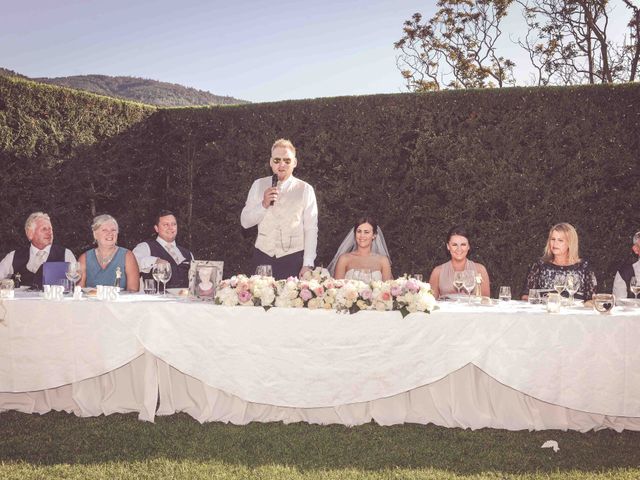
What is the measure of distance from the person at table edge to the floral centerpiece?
1.04 m

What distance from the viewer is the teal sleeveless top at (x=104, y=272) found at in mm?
4465

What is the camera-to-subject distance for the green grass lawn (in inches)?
118

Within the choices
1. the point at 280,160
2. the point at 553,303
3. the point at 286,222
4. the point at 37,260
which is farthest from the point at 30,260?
the point at 553,303

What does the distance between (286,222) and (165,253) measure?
127 cm

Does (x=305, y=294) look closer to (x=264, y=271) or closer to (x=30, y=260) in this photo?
(x=264, y=271)

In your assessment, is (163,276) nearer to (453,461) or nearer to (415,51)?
(453,461)

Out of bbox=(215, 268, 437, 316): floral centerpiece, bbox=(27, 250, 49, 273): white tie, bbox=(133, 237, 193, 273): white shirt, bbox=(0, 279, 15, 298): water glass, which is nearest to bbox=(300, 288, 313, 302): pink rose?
bbox=(215, 268, 437, 316): floral centerpiece

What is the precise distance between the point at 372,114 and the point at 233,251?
2206mm

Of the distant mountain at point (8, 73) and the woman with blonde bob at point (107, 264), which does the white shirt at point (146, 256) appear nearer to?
the woman with blonde bob at point (107, 264)

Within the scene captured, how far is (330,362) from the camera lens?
134 inches

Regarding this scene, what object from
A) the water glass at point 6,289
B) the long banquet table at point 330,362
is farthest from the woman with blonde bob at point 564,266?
the water glass at point 6,289

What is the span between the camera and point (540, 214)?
19.4ft

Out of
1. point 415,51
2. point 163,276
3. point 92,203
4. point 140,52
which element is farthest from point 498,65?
point 163,276

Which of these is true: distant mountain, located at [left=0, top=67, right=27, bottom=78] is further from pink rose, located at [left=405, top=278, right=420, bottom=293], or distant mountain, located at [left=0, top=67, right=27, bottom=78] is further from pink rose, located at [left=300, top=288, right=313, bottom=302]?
pink rose, located at [left=405, top=278, right=420, bottom=293]
